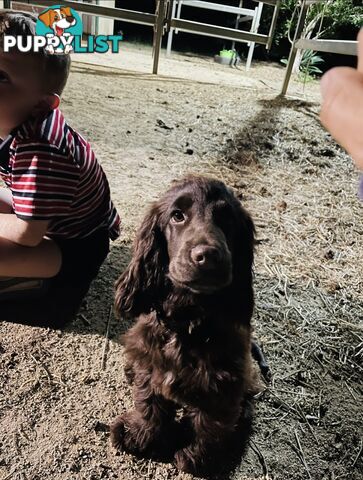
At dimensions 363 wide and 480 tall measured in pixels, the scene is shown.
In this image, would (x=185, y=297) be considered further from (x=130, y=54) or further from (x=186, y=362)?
(x=130, y=54)

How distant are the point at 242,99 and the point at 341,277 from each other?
13.9 ft

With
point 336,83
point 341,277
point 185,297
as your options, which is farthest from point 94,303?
point 336,83

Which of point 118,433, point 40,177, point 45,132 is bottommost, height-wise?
point 118,433

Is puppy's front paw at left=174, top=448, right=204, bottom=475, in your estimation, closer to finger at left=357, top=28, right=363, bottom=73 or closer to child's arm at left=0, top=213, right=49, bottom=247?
child's arm at left=0, top=213, right=49, bottom=247

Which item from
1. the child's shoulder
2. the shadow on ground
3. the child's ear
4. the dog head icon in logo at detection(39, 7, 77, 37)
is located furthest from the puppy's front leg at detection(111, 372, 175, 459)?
the dog head icon in logo at detection(39, 7, 77, 37)

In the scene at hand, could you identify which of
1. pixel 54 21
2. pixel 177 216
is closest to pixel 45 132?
pixel 177 216

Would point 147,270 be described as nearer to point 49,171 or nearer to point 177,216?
point 177,216

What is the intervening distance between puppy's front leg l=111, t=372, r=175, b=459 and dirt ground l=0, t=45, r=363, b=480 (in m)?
0.05

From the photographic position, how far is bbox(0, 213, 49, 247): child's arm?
1.74 meters

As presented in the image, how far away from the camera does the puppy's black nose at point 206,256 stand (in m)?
1.27

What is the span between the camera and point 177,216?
151 centimetres

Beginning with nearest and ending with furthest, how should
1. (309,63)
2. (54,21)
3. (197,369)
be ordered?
1. (197,369)
2. (54,21)
3. (309,63)

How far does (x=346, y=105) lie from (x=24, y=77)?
1.51 metres

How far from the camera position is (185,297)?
4.94ft
